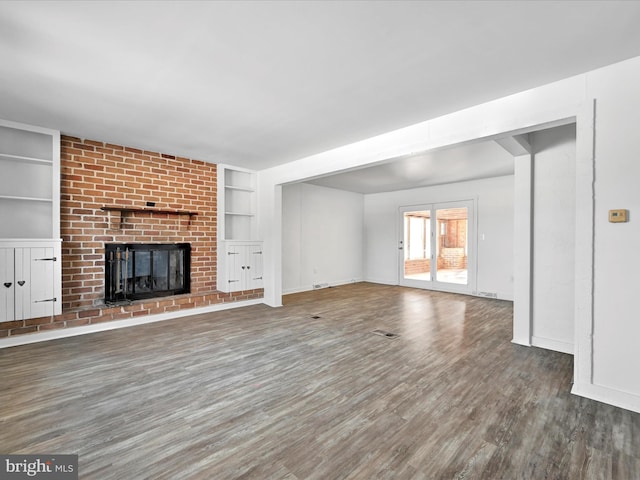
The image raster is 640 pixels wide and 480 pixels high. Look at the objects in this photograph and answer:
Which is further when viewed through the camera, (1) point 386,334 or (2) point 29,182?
(1) point 386,334

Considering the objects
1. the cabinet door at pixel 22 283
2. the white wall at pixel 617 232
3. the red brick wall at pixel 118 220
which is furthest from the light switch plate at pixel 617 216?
the cabinet door at pixel 22 283

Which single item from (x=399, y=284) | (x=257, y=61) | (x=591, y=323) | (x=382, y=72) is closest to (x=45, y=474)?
(x=257, y=61)

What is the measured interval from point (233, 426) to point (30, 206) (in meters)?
3.81

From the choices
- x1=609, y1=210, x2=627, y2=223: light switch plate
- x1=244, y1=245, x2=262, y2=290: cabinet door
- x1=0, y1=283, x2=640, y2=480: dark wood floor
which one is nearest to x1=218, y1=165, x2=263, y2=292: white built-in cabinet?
x1=244, y1=245, x2=262, y2=290: cabinet door

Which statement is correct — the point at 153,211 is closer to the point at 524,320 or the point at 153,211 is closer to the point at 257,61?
the point at 257,61

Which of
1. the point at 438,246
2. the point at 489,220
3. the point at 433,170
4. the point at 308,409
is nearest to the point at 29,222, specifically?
the point at 308,409

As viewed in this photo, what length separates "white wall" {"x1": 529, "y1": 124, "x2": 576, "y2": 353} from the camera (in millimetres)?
3346

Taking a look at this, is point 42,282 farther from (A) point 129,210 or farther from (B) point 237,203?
(B) point 237,203

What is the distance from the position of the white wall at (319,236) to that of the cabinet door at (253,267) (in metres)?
1.27

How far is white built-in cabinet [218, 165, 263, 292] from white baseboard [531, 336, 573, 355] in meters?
4.18

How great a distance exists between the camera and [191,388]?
98.7 inches

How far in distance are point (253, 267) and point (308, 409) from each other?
354 centimetres

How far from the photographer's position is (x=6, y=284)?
3.26 meters

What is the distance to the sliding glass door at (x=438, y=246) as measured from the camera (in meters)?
6.82
